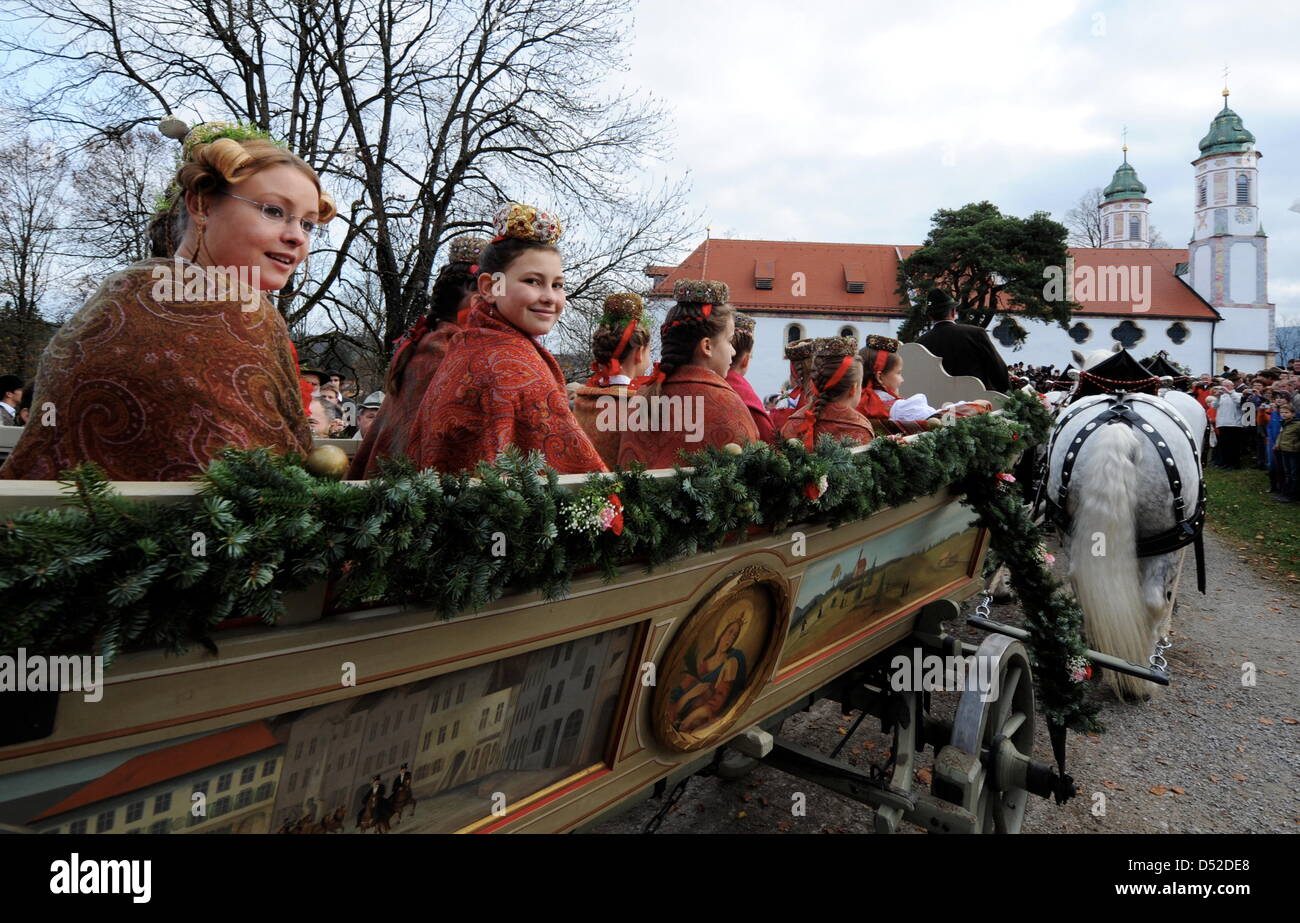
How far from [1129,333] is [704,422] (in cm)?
5322

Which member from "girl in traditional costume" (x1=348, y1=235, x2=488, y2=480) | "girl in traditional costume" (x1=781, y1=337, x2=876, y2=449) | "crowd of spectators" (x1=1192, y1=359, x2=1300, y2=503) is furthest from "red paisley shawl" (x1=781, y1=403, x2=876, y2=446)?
"crowd of spectators" (x1=1192, y1=359, x2=1300, y2=503)

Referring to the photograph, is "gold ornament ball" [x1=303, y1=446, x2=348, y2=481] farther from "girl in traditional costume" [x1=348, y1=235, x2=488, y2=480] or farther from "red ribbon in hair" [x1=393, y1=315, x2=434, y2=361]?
"red ribbon in hair" [x1=393, y1=315, x2=434, y2=361]

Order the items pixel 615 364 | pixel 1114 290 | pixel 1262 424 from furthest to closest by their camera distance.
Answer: pixel 1114 290
pixel 1262 424
pixel 615 364

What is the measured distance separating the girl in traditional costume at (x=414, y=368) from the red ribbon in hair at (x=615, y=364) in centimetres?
91

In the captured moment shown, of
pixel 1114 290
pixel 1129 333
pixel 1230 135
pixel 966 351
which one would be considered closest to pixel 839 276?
pixel 1129 333

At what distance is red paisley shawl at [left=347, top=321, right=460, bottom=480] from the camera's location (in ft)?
7.95

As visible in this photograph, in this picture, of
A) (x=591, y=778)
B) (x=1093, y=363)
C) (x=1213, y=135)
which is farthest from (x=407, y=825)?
(x=1213, y=135)

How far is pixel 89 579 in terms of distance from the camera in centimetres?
97

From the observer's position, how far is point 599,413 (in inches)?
129

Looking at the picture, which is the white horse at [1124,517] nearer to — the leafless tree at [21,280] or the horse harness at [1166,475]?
the horse harness at [1166,475]

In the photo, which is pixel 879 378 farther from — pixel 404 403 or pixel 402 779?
pixel 402 779
